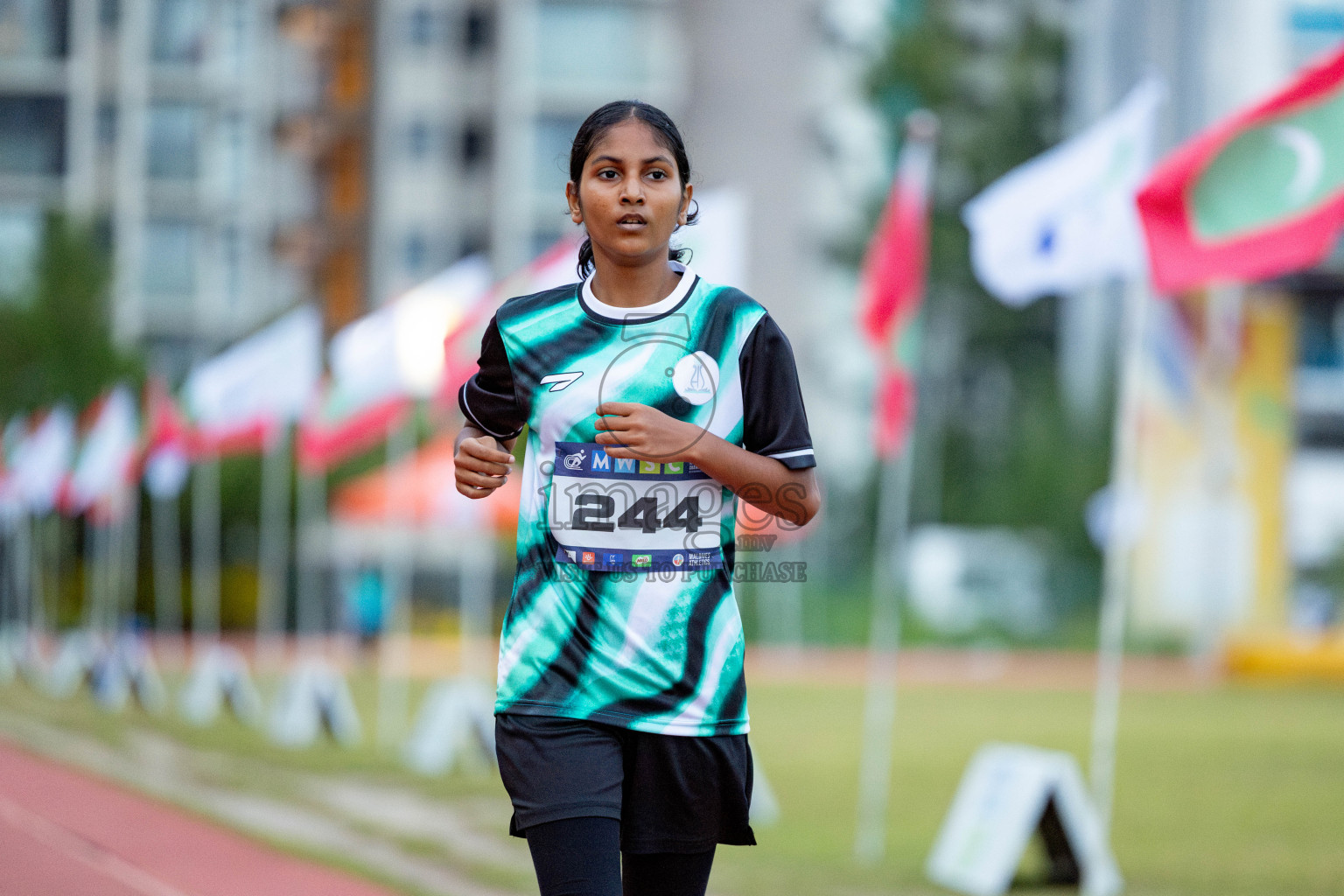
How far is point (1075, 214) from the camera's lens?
9789 millimetres

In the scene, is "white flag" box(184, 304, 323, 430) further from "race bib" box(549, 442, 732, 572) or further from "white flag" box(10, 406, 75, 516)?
"race bib" box(549, 442, 732, 572)

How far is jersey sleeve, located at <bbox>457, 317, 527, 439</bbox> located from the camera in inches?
141

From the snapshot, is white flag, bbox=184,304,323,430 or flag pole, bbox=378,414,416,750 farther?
flag pole, bbox=378,414,416,750

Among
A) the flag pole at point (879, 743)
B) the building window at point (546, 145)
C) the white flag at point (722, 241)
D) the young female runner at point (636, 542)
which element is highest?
the building window at point (546, 145)

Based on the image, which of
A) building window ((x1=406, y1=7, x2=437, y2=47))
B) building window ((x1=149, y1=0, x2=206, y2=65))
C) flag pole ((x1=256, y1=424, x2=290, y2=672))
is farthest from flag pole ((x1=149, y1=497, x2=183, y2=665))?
building window ((x1=149, y1=0, x2=206, y2=65))

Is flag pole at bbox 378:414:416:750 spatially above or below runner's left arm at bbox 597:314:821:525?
below

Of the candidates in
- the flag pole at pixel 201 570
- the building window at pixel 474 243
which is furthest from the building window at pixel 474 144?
the flag pole at pixel 201 570

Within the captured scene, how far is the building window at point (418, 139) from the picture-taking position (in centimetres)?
5378

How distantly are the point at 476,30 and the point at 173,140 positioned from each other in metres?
Answer: 9.57

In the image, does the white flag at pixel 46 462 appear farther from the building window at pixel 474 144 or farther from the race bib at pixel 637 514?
the building window at pixel 474 144

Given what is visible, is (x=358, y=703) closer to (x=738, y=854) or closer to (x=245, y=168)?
(x=738, y=854)

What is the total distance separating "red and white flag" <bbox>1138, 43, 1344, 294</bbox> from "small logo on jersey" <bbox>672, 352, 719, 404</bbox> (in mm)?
5019

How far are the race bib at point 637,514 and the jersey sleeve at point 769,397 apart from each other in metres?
0.13

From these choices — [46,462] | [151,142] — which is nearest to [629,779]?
[46,462]
